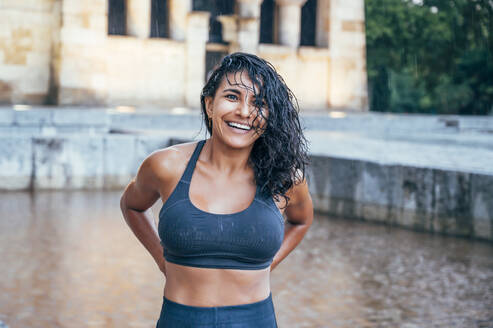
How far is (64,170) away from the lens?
1241 centimetres

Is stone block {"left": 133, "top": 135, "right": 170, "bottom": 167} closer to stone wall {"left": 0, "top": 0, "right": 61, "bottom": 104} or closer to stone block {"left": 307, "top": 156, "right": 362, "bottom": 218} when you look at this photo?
stone block {"left": 307, "top": 156, "right": 362, "bottom": 218}

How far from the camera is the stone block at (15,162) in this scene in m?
12.0

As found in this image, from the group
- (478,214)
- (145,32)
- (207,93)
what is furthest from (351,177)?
(145,32)

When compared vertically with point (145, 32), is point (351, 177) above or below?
below

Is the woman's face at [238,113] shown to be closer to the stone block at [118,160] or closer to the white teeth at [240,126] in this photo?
the white teeth at [240,126]

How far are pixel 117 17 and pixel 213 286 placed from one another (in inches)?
881

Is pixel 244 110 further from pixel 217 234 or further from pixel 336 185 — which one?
pixel 336 185

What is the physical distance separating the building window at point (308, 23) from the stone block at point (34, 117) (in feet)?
45.3

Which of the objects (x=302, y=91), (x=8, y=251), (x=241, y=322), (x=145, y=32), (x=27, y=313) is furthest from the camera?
(x=302, y=91)

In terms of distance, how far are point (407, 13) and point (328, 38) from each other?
11530 mm

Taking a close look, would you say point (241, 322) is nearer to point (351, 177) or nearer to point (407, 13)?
point (351, 177)

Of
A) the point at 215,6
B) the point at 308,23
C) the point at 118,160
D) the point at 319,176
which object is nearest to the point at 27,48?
the point at 215,6

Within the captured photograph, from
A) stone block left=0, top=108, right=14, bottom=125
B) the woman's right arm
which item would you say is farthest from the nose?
stone block left=0, top=108, right=14, bottom=125

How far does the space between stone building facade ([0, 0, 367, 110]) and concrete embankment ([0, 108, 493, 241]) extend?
391cm
